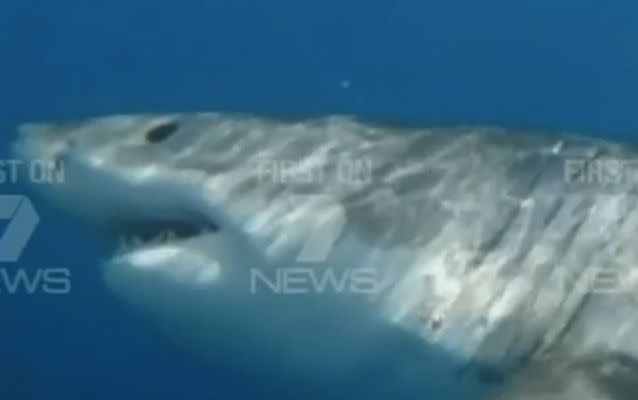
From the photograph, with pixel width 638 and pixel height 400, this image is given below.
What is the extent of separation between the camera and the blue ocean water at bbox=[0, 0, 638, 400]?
24.4 feet

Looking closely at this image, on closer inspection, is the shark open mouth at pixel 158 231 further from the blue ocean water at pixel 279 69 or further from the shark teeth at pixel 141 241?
the blue ocean water at pixel 279 69

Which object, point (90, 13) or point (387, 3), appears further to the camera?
point (387, 3)

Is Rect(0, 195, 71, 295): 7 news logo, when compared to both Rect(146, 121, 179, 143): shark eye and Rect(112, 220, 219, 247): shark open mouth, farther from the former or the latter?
Rect(112, 220, 219, 247): shark open mouth

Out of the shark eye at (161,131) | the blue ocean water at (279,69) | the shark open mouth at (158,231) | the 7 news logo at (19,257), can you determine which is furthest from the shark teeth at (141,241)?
the blue ocean water at (279,69)

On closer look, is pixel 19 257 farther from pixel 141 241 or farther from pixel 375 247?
pixel 375 247

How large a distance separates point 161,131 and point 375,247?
2.29ft

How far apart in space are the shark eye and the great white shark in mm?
22

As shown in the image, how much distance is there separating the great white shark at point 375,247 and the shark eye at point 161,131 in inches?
0.9

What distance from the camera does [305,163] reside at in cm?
310

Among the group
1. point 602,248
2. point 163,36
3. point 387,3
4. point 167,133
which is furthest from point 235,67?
point 602,248

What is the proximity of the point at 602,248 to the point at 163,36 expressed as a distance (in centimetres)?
691

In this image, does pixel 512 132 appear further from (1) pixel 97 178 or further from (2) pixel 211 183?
(1) pixel 97 178

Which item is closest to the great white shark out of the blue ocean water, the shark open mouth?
the shark open mouth

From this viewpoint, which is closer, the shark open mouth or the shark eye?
the shark open mouth
